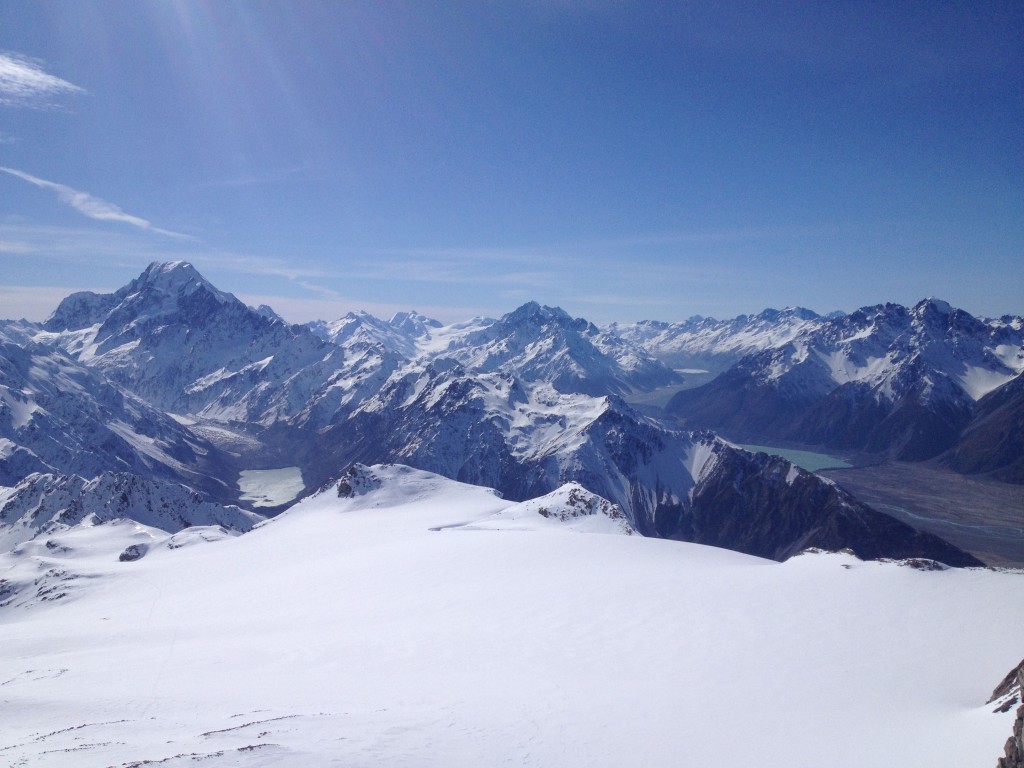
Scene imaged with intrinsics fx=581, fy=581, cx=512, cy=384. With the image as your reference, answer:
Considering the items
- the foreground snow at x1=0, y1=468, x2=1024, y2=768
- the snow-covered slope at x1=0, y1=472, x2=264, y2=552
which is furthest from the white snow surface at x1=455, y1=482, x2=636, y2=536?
the snow-covered slope at x1=0, y1=472, x2=264, y2=552

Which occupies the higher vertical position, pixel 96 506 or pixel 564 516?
pixel 564 516

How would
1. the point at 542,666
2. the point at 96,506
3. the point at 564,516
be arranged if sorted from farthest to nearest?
the point at 96,506
the point at 564,516
the point at 542,666

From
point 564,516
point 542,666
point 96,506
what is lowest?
point 96,506

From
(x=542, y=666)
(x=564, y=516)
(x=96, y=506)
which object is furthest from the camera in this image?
(x=96, y=506)

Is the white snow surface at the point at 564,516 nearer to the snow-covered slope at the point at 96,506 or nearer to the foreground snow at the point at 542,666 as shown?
the foreground snow at the point at 542,666

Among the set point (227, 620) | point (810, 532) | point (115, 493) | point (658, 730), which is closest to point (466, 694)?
point (658, 730)

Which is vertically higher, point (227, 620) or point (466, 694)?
point (466, 694)

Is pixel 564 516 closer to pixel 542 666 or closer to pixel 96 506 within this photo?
pixel 542 666

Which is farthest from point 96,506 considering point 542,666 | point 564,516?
point 542,666

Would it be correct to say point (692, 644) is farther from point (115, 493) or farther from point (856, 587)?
point (115, 493)
